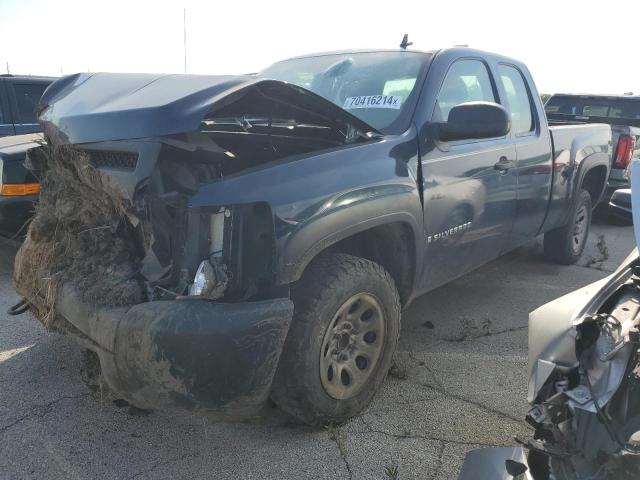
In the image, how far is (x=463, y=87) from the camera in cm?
370

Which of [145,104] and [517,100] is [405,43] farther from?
[145,104]

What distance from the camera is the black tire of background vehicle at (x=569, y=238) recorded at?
552 centimetres

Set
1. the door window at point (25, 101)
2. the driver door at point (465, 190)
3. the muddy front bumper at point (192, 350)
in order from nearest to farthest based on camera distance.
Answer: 1. the muddy front bumper at point (192, 350)
2. the driver door at point (465, 190)
3. the door window at point (25, 101)

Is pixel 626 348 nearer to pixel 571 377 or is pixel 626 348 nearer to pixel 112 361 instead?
pixel 571 377

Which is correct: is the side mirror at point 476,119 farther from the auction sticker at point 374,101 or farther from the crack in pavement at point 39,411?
the crack in pavement at point 39,411

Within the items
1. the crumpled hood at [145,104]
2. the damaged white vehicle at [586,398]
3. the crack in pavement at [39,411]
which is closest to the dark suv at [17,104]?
the crumpled hood at [145,104]

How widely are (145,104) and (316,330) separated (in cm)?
123

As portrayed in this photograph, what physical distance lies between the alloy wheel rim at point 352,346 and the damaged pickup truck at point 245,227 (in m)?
0.01

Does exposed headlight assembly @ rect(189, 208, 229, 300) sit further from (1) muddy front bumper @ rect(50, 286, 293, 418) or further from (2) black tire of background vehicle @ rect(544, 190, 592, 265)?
(2) black tire of background vehicle @ rect(544, 190, 592, 265)

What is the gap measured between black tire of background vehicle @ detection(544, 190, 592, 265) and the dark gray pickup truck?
6.23 ft

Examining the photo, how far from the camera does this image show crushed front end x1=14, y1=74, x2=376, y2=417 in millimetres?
2174

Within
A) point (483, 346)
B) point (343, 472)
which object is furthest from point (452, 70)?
point (343, 472)

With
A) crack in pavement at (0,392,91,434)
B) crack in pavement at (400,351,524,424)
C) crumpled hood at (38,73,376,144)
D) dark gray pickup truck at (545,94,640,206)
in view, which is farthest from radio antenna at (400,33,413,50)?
dark gray pickup truck at (545,94,640,206)

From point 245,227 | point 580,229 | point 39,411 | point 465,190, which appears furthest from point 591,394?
point 580,229
